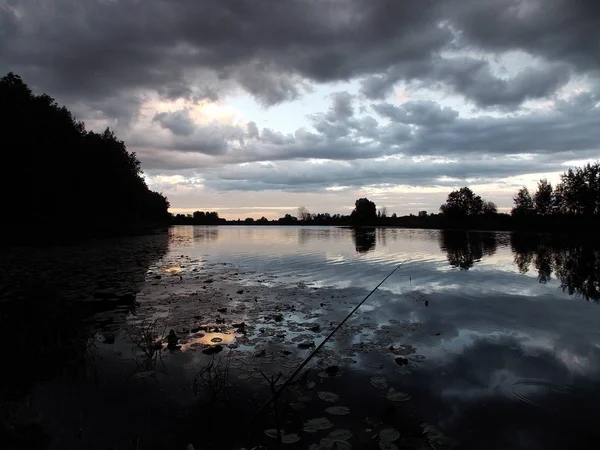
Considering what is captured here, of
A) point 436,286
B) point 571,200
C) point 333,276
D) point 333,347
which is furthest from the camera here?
point 571,200

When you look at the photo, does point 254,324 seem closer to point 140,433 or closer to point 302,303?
point 302,303

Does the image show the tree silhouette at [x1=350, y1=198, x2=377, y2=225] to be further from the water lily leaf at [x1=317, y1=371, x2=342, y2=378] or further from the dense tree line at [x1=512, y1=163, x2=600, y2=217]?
the water lily leaf at [x1=317, y1=371, x2=342, y2=378]

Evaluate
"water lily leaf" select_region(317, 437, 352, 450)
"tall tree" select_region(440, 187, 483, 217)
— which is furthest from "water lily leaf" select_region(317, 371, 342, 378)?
"tall tree" select_region(440, 187, 483, 217)

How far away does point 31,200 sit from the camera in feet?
136

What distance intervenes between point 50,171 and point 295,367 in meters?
48.3

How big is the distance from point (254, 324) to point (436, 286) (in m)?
10.4

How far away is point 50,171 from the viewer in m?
42.8

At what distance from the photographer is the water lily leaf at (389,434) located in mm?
4433

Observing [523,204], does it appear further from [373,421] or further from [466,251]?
[373,421]

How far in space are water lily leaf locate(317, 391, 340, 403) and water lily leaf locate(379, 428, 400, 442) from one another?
1.00 m

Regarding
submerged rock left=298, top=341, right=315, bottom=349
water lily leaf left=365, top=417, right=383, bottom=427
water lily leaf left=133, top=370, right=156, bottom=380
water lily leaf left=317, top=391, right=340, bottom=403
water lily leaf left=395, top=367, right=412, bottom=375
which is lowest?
water lily leaf left=395, top=367, right=412, bottom=375

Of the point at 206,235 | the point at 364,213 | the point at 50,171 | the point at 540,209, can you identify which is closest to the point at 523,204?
the point at 540,209

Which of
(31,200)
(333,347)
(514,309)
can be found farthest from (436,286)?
(31,200)

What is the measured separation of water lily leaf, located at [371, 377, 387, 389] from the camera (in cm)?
597
